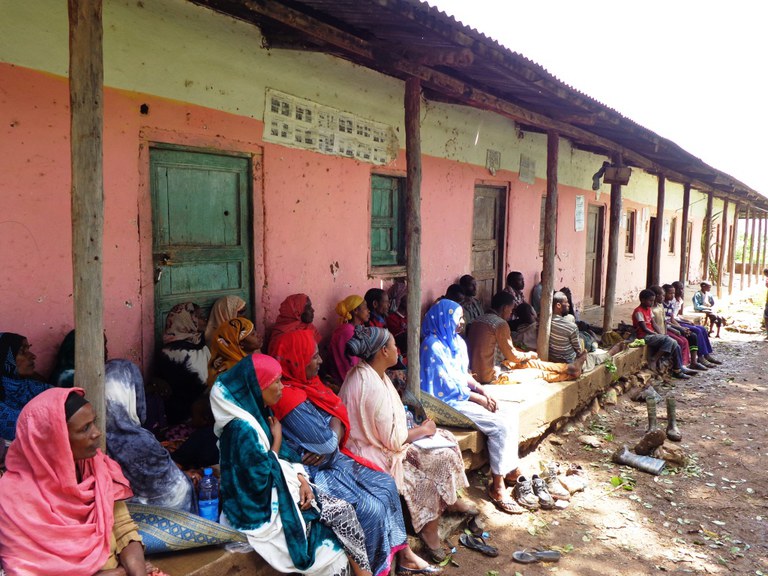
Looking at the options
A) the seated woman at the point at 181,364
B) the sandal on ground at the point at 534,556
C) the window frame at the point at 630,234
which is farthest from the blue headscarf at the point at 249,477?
the window frame at the point at 630,234

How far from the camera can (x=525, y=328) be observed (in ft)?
24.1

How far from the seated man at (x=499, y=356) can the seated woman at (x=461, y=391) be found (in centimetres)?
57

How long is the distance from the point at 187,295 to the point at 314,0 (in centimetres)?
234

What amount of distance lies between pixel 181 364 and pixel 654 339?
7.26 meters

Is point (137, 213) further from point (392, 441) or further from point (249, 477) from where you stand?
point (392, 441)

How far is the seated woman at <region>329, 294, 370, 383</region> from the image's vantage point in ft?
16.9

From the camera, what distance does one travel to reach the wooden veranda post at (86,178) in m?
2.42

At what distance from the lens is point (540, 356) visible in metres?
6.87

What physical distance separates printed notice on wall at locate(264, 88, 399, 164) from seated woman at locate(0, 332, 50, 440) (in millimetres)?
2503

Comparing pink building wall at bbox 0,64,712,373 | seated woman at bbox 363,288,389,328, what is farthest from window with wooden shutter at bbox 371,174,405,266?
seated woman at bbox 363,288,389,328

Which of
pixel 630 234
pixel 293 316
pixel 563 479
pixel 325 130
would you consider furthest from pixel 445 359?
pixel 630 234

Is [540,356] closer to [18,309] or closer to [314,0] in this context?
[314,0]

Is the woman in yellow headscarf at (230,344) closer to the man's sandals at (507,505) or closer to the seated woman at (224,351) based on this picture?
the seated woman at (224,351)

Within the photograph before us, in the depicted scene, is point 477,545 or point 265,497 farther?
point 477,545
